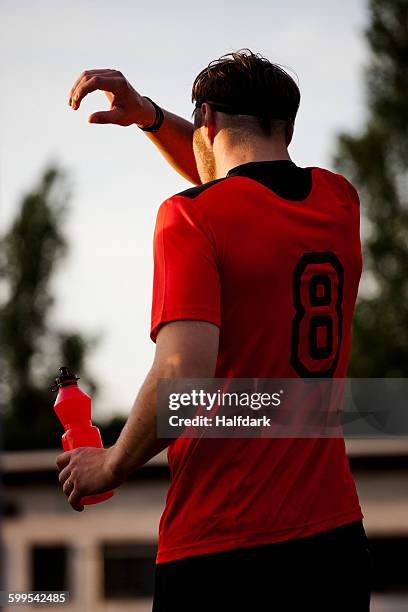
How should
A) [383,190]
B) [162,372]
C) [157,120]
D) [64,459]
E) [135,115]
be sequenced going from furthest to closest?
[383,190] < [157,120] < [135,115] < [64,459] < [162,372]

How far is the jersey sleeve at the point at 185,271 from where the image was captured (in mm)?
2236

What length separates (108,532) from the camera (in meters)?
17.4

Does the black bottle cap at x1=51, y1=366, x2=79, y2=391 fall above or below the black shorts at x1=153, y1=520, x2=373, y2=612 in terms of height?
above

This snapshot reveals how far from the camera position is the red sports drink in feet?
8.75

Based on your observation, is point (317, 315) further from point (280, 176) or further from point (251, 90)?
point (251, 90)

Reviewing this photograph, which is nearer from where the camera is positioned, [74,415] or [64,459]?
[64,459]

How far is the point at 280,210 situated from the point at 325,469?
24.9 inches

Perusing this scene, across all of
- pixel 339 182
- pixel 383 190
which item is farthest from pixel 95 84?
pixel 383 190

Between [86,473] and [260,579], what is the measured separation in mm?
476

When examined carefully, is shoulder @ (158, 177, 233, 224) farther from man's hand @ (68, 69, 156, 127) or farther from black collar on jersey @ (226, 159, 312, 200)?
man's hand @ (68, 69, 156, 127)

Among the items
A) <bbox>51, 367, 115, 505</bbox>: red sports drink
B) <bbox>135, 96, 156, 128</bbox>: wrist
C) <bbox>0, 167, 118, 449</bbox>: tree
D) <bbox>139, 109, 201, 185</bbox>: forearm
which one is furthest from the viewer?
<bbox>0, 167, 118, 449</bbox>: tree

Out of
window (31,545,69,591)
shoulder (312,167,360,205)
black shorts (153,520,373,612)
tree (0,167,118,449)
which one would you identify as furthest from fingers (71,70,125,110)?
tree (0,167,118,449)

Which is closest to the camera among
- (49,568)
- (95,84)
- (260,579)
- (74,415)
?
(260,579)

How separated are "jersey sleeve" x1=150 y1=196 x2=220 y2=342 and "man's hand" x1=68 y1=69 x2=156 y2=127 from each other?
652 mm
